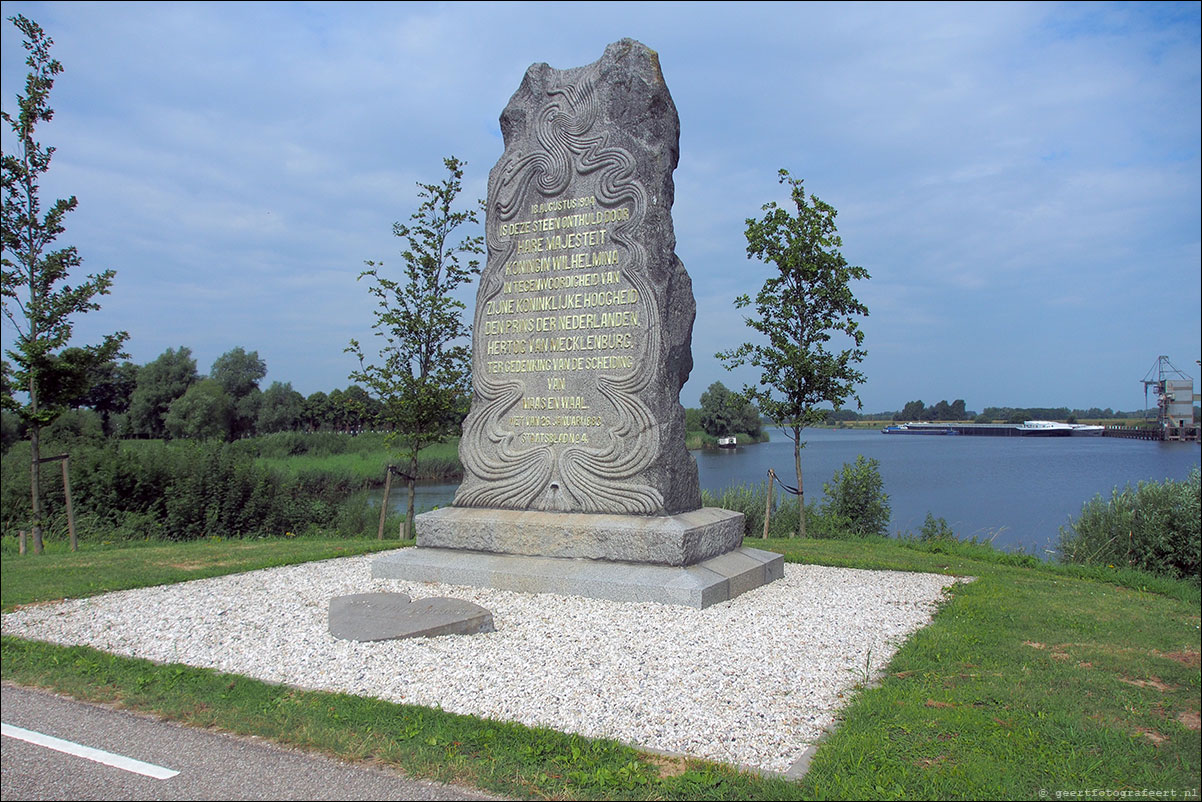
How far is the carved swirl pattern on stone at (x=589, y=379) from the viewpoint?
761 cm

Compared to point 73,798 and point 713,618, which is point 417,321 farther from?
point 73,798

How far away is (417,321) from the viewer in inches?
484

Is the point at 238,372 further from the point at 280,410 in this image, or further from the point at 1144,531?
the point at 1144,531

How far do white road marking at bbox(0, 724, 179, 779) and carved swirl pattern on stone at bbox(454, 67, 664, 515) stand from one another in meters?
4.92

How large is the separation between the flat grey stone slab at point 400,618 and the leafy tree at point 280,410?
37686mm

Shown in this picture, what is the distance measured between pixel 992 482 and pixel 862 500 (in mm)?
11219

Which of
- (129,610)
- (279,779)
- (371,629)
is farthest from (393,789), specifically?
(129,610)

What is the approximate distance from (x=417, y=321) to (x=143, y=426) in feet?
63.4

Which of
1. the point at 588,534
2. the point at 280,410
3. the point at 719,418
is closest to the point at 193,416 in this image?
the point at 280,410

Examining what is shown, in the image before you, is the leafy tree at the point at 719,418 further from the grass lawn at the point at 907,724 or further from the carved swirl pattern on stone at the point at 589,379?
the grass lawn at the point at 907,724

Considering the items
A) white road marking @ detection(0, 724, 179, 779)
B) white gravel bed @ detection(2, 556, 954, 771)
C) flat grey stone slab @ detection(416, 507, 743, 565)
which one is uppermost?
flat grey stone slab @ detection(416, 507, 743, 565)

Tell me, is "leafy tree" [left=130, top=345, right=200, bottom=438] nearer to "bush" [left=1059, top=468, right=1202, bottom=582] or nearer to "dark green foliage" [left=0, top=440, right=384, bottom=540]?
"dark green foliage" [left=0, top=440, right=384, bottom=540]

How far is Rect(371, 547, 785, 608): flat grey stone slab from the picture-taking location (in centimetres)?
674

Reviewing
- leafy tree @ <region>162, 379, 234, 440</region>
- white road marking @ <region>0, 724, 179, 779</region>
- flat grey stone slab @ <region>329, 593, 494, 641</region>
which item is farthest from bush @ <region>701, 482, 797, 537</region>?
leafy tree @ <region>162, 379, 234, 440</region>
